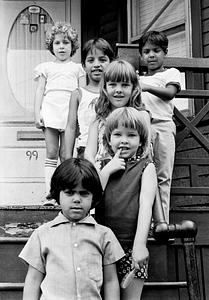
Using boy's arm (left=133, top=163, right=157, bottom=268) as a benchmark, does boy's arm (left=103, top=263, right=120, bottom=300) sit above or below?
below

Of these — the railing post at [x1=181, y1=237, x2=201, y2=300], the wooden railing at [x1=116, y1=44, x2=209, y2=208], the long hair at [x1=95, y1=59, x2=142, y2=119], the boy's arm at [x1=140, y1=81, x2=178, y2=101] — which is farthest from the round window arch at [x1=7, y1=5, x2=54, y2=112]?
the railing post at [x1=181, y1=237, x2=201, y2=300]

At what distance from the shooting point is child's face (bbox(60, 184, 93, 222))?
286cm

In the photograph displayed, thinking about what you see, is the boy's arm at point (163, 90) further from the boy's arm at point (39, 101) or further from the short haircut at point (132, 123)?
the boy's arm at point (39, 101)

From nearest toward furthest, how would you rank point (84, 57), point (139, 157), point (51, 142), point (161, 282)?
point (139, 157) → point (161, 282) → point (84, 57) → point (51, 142)

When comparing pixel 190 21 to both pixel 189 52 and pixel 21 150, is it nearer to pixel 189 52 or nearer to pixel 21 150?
pixel 189 52

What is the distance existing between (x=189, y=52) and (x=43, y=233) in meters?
3.82

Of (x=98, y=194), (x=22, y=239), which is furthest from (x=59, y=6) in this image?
(x=98, y=194)

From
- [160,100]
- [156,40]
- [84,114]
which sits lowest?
[84,114]

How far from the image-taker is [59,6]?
7.05m

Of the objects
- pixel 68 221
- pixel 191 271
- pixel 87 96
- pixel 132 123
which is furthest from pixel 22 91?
pixel 191 271

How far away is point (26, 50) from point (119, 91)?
3.78 meters

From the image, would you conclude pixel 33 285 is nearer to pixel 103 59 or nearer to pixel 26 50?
pixel 103 59

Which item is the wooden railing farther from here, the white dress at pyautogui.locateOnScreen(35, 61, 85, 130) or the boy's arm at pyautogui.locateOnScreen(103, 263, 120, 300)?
the boy's arm at pyautogui.locateOnScreen(103, 263, 120, 300)

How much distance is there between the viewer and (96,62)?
13.9 feet
